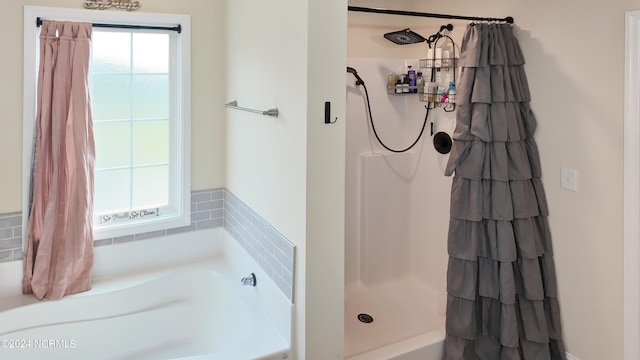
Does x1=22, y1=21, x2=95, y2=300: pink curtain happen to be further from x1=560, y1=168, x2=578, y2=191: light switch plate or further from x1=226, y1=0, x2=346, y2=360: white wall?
x1=560, y1=168, x2=578, y2=191: light switch plate

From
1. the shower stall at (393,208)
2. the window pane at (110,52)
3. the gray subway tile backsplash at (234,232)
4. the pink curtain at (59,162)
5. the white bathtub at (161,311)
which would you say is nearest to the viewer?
the gray subway tile backsplash at (234,232)

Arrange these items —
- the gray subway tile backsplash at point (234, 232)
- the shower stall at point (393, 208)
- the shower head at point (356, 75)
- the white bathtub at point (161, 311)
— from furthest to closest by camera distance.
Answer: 1. the shower stall at point (393, 208)
2. the shower head at point (356, 75)
3. the white bathtub at point (161, 311)
4. the gray subway tile backsplash at point (234, 232)

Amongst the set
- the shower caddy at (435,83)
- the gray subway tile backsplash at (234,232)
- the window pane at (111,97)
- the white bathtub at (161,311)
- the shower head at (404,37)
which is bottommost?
the white bathtub at (161,311)

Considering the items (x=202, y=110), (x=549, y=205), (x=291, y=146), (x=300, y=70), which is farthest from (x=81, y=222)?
(x=549, y=205)

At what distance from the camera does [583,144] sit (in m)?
2.21

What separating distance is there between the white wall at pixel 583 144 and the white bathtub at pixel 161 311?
1.53 meters

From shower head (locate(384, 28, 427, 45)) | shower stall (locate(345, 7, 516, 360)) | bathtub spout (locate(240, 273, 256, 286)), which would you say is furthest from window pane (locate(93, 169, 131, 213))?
shower head (locate(384, 28, 427, 45))

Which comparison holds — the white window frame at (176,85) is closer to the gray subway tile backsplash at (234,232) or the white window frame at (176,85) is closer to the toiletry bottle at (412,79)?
the gray subway tile backsplash at (234,232)

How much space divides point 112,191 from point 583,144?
2636mm

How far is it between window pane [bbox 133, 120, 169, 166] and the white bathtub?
0.51m

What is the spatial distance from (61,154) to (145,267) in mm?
839

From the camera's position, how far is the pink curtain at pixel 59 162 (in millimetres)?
2303

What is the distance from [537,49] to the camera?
2367 mm

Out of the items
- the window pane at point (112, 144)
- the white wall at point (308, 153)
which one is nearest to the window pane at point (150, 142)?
the window pane at point (112, 144)
